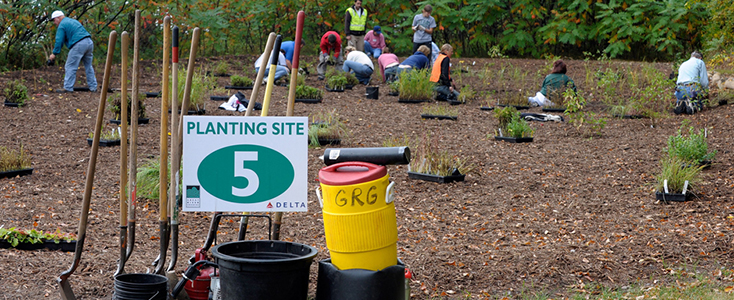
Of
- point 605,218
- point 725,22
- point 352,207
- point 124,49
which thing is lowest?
point 605,218

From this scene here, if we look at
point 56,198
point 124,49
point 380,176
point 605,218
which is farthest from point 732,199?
point 56,198

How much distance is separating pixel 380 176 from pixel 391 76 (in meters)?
10.5

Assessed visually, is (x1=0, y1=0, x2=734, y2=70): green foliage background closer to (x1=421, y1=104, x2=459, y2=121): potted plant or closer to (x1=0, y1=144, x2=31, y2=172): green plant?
(x1=421, y1=104, x2=459, y2=121): potted plant

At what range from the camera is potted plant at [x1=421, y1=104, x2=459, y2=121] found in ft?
33.4

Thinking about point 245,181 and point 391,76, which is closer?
point 245,181

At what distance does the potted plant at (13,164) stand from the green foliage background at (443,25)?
7.22 meters

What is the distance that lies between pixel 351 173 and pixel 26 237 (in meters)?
2.33

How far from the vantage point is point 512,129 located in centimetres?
870

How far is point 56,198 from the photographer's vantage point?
5664 millimetres

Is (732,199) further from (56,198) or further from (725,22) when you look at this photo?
(725,22)

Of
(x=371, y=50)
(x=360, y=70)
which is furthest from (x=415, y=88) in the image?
(x=371, y=50)

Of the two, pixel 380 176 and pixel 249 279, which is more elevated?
pixel 380 176

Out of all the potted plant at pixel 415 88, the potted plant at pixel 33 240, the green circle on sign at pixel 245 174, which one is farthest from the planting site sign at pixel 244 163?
the potted plant at pixel 415 88

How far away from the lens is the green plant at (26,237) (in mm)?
4191
